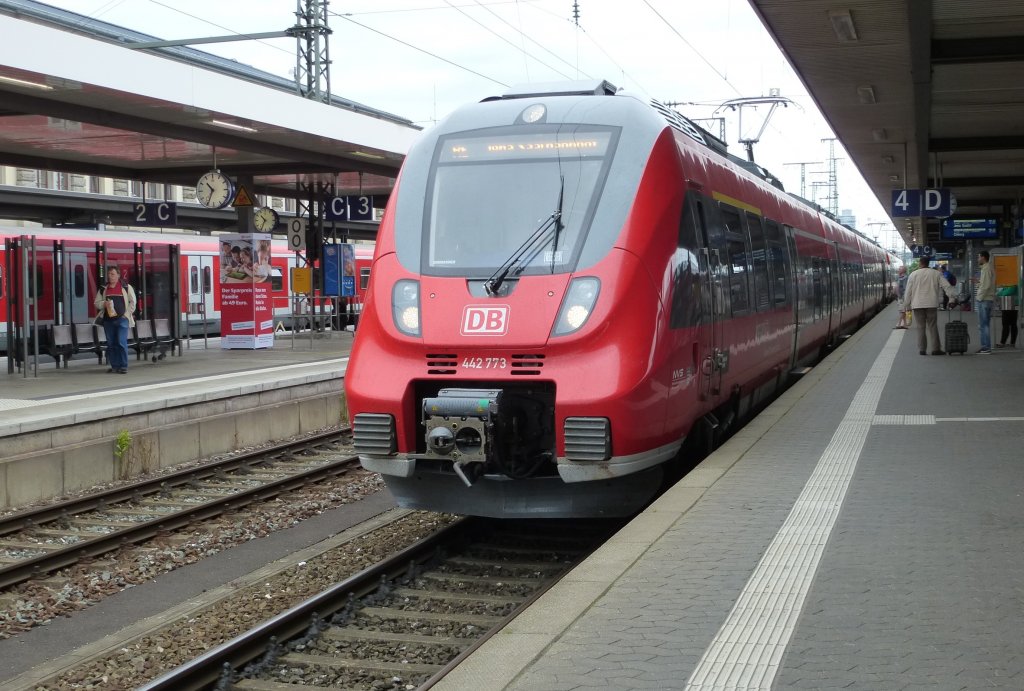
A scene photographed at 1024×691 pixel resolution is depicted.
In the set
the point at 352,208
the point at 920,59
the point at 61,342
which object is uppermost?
the point at 920,59

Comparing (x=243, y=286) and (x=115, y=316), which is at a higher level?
(x=243, y=286)

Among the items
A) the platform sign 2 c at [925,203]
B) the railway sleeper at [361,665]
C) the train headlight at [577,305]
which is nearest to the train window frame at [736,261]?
the train headlight at [577,305]

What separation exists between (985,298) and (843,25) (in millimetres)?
8860

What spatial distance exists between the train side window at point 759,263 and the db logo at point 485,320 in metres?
4.10

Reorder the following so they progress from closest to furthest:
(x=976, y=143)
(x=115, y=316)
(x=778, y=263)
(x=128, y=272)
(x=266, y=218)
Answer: (x=778, y=263) → (x=115, y=316) → (x=128, y=272) → (x=976, y=143) → (x=266, y=218)

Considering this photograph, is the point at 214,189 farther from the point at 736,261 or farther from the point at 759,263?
the point at 736,261

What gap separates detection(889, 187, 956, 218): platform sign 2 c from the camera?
2358 centimetres

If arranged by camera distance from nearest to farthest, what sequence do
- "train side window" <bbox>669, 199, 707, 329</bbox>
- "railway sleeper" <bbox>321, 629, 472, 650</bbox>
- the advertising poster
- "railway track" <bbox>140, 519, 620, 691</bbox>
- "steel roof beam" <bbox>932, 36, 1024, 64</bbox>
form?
"railway track" <bbox>140, 519, 620, 691</bbox>
"railway sleeper" <bbox>321, 629, 472, 650</bbox>
"train side window" <bbox>669, 199, 707, 329</bbox>
"steel roof beam" <bbox>932, 36, 1024, 64</bbox>
the advertising poster

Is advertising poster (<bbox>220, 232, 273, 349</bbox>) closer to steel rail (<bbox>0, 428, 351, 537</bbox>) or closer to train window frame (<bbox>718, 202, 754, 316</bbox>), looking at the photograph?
steel rail (<bbox>0, 428, 351, 537</bbox>)

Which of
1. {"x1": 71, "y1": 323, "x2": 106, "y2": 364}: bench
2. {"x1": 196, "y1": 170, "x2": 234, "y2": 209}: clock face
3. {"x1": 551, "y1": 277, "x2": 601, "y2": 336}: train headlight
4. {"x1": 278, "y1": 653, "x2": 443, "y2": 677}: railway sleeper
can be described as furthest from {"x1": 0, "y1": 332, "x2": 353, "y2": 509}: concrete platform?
{"x1": 551, "y1": 277, "x2": 601, "y2": 336}: train headlight

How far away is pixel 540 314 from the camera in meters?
7.40

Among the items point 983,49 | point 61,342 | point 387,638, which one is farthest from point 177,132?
point 387,638

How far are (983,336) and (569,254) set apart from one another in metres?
15.1

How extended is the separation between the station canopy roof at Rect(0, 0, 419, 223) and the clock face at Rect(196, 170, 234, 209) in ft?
1.94
